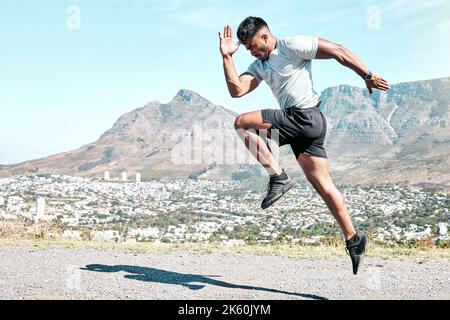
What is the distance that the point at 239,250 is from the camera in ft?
27.6

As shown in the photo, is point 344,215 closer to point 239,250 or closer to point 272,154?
point 272,154

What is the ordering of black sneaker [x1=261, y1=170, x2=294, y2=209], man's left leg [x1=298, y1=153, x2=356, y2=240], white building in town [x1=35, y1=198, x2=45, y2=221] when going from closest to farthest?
man's left leg [x1=298, y1=153, x2=356, y2=240] → black sneaker [x1=261, y1=170, x2=294, y2=209] → white building in town [x1=35, y1=198, x2=45, y2=221]

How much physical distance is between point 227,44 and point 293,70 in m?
0.72

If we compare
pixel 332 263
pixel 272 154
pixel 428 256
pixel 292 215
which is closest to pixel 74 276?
pixel 272 154

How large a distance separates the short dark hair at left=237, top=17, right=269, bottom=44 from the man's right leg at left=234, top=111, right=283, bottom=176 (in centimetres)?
78

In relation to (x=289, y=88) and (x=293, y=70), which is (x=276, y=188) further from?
→ (x=293, y=70)

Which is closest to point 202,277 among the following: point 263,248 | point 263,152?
point 263,152

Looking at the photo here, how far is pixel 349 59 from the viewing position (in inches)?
201

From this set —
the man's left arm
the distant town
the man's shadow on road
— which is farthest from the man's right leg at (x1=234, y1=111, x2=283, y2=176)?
the distant town

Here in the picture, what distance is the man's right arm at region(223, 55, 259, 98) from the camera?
17.1ft

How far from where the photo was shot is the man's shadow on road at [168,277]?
5.53m

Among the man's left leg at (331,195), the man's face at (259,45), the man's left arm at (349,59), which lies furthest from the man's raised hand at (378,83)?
the man's face at (259,45)

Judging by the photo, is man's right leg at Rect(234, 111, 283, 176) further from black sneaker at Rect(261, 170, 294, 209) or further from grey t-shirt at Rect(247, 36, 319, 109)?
grey t-shirt at Rect(247, 36, 319, 109)
